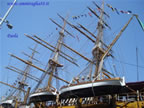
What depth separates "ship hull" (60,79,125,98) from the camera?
621 inches

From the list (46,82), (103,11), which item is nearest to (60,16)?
(103,11)

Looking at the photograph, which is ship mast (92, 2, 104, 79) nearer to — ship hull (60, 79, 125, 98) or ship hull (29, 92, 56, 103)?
ship hull (60, 79, 125, 98)

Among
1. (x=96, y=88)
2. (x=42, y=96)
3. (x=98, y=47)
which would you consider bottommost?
(x=42, y=96)

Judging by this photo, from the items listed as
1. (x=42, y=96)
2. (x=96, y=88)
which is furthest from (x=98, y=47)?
(x=96, y=88)

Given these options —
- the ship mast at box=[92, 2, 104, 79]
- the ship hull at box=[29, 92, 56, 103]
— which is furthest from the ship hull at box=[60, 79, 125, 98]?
the ship mast at box=[92, 2, 104, 79]

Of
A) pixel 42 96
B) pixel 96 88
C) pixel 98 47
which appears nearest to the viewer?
pixel 96 88

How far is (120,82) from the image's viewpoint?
1567cm

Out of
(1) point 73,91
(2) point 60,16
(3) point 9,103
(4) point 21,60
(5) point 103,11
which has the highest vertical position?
(2) point 60,16

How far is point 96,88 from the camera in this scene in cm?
1658

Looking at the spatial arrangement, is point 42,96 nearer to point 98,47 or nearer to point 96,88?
point 96,88

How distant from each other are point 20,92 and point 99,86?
3473 cm

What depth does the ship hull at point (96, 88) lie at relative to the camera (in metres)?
15.8

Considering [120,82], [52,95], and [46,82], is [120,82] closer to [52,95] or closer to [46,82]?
[52,95]

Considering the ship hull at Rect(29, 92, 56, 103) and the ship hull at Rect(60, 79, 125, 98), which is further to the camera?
the ship hull at Rect(29, 92, 56, 103)
